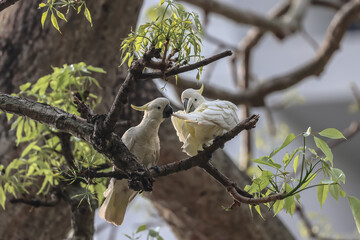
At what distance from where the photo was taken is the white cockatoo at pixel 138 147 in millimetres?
575

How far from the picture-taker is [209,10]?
1.60 meters

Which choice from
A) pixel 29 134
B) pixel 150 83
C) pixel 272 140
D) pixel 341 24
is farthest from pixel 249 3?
pixel 29 134

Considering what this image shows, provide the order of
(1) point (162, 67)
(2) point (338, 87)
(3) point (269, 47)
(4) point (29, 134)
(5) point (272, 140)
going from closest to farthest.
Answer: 1. (1) point (162, 67)
2. (4) point (29, 134)
3. (5) point (272, 140)
4. (2) point (338, 87)
5. (3) point (269, 47)

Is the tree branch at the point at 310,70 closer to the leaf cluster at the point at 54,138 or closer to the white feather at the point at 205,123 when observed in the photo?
the leaf cluster at the point at 54,138

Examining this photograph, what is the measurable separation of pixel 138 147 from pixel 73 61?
44cm

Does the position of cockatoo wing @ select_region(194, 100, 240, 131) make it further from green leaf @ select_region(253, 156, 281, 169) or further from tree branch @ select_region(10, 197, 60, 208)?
tree branch @ select_region(10, 197, 60, 208)

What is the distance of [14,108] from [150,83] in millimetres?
586

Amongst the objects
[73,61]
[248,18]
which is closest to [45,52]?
[73,61]

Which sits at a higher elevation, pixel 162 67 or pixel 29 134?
pixel 162 67

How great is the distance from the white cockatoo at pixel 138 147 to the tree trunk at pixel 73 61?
0.28 metres

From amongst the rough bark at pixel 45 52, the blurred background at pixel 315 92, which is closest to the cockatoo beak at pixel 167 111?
the rough bark at pixel 45 52

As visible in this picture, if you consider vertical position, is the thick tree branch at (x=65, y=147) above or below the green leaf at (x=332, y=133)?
below

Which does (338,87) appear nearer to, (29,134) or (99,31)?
(99,31)

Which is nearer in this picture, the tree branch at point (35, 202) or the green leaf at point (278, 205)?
the green leaf at point (278, 205)
